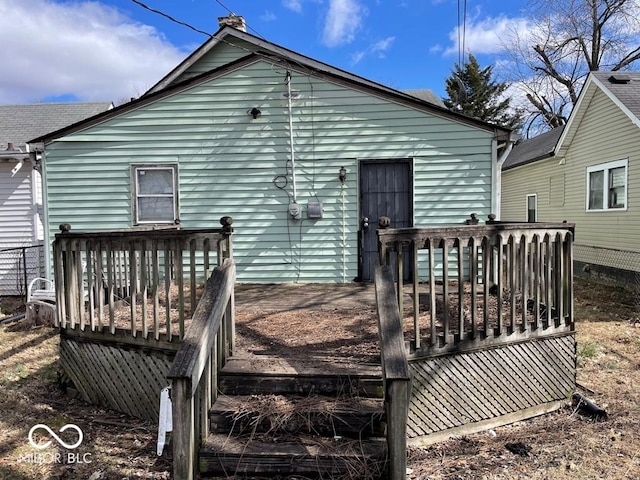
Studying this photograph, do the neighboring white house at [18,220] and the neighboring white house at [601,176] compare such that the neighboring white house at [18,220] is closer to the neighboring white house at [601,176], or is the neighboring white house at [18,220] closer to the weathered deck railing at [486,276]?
the weathered deck railing at [486,276]

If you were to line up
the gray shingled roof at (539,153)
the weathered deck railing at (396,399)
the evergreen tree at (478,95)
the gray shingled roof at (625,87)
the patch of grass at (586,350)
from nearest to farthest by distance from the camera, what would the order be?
1. the weathered deck railing at (396,399)
2. the patch of grass at (586,350)
3. the gray shingled roof at (625,87)
4. the gray shingled roof at (539,153)
5. the evergreen tree at (478,95)

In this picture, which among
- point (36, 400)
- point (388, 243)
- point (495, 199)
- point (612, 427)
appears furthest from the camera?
point (495, 199)

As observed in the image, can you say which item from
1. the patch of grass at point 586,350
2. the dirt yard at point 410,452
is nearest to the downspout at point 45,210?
the dirt yard at point 410,452

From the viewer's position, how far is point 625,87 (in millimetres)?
10000

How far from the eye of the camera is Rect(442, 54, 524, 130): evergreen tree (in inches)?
1174

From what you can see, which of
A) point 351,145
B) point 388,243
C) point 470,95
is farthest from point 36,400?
point 470,95

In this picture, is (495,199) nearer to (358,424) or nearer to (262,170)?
(262,170)

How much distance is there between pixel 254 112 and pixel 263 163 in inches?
35.5

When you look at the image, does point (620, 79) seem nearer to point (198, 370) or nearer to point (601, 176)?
point (601, 176)

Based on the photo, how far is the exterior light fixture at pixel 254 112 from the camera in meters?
7.64

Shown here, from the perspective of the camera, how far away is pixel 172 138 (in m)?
7.75

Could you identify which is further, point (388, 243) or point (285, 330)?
point (285, 330)

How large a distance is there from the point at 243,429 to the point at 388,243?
168 cm

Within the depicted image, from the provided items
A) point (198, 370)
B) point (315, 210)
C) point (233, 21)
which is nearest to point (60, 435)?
point (198, 370)
